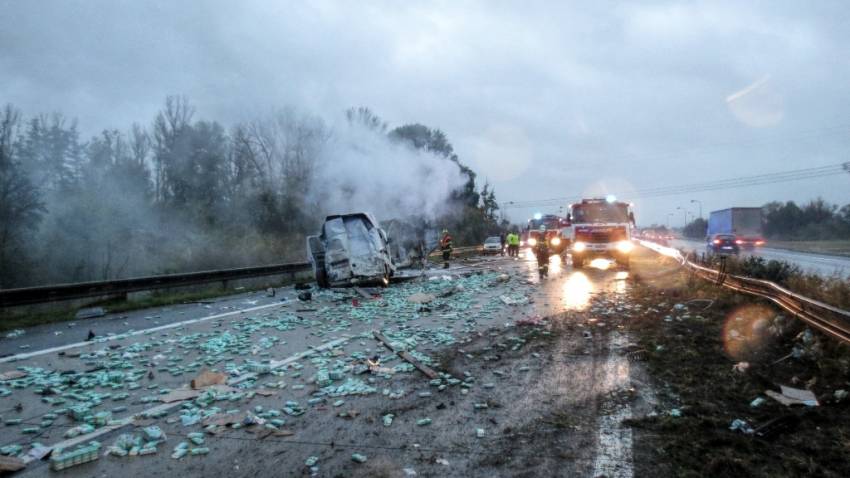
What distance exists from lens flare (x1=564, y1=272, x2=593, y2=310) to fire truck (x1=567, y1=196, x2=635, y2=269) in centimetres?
225

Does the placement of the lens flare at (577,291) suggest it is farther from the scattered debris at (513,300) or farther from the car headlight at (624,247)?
the car headlight at (624,247)

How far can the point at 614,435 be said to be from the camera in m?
3.62

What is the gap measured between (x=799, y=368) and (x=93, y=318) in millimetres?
12135

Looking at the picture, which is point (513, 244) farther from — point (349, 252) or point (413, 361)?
point (413, 361)

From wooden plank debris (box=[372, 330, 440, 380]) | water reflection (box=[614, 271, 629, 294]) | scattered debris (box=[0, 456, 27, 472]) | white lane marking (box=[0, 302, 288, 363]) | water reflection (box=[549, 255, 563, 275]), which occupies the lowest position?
water reflection (box=[614, 271, 629, 294])

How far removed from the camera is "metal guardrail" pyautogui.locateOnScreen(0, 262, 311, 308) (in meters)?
9.81

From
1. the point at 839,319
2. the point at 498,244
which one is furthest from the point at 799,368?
the point at 498,244

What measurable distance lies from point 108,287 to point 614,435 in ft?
40.4

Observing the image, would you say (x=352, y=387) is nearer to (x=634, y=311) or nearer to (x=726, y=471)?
(x=726, y=471)

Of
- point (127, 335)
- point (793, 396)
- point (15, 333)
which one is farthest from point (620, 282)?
point (15, 333)

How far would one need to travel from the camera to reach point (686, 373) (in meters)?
5.18

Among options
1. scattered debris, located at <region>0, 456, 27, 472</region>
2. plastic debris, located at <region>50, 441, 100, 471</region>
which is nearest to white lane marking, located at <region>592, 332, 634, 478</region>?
plastic debris, located at <region>50, 441, 100, 471</region>

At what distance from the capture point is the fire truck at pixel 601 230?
1862 cm

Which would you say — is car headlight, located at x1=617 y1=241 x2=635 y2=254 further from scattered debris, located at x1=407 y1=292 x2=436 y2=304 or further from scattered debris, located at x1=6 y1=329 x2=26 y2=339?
scattered debris, located at x1=6 y1=329 x2=26 y2=339
